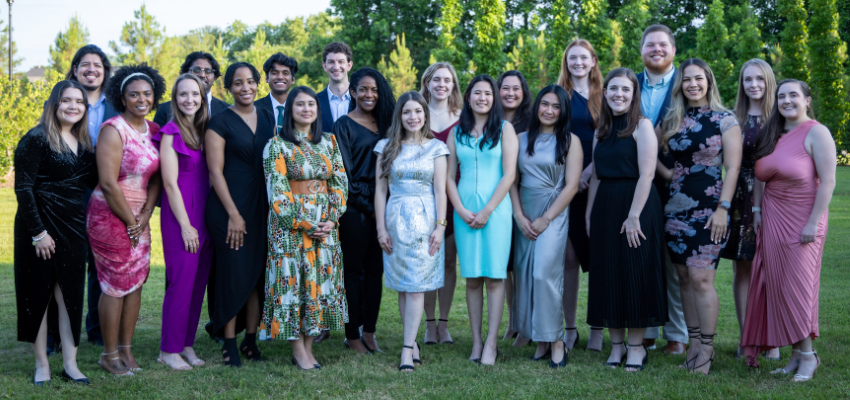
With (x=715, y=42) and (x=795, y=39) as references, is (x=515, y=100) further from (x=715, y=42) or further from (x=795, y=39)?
(x=795, y=39)

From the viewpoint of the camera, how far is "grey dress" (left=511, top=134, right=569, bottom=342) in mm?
5043

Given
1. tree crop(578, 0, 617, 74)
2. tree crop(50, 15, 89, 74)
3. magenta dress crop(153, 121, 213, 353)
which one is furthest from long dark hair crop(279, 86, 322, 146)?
tree crop(50, 15, 89, 74)

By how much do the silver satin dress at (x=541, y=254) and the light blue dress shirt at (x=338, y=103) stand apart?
1.89 m

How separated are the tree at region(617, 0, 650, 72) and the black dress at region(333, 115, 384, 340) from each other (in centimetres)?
1376

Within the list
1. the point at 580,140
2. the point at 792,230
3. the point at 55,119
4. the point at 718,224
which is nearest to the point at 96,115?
the point at 55,119

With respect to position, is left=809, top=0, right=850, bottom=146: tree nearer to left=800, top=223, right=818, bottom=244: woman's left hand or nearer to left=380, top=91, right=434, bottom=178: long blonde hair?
left=800, top=223, right=818, bottom=244: woman's left hand

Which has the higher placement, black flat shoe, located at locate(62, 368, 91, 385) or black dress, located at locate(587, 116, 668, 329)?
black dress, located at locate(587, 116, 668, 329)

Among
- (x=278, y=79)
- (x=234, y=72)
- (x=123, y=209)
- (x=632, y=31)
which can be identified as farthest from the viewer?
(x=632, y=31)

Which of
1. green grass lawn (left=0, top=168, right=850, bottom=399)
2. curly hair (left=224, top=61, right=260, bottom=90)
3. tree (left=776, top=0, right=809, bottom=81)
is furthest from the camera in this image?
tree (left=776, top=0, right=809, bottom=81)

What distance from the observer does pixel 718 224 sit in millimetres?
4730

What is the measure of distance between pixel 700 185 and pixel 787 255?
785 millimetres

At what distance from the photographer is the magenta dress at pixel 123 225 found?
4664 millimetres

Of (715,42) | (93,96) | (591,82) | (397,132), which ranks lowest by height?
(397,132)

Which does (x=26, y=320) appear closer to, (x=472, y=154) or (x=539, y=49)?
(x=472, y=154)
